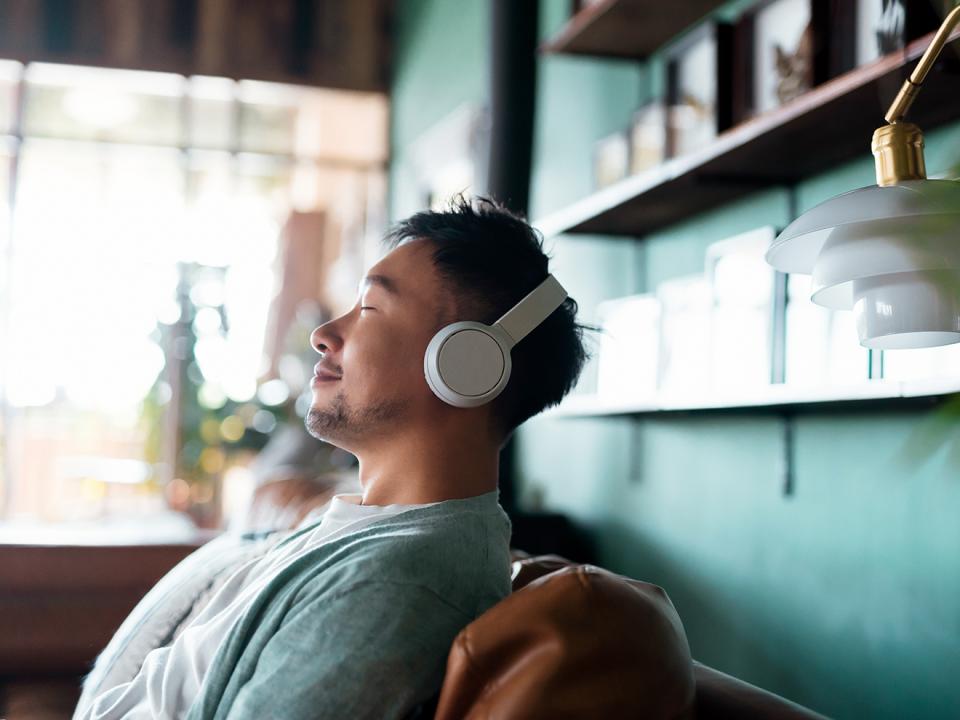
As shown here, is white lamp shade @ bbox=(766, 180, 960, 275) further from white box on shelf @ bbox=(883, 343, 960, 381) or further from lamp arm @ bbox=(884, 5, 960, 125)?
white box on shelf @ bbox=(883, 343, 960, 381)

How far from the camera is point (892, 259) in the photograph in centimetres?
93

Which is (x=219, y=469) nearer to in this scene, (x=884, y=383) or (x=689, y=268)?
(x=689, y=268)

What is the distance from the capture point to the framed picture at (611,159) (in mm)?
2703

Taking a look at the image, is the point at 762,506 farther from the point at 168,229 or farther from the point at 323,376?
the point at 168,229

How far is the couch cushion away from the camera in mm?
888

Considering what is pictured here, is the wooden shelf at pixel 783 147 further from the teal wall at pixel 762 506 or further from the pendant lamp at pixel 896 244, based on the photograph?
the pendant lamp at pixel 896 244

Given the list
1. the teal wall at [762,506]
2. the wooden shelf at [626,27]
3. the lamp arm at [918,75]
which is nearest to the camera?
the lamp arm at [918,75]

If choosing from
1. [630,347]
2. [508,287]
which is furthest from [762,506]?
[508,287]

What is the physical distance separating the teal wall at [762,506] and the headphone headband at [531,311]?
0.49 metres

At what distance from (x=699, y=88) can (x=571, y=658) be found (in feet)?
5.63

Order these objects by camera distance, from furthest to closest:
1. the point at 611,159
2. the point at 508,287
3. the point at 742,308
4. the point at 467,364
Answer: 1. the point at 611,159
2. the point at 742,308
3. the point at 508,287
4. the point at 467,364

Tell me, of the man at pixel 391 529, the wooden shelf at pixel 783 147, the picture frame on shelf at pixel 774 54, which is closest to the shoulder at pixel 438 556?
the man at pixel 391 529

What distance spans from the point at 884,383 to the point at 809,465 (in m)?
0.64

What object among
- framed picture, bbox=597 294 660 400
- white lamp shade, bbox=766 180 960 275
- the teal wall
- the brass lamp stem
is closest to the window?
the teal wall
